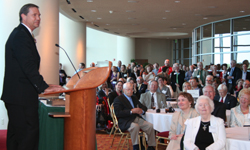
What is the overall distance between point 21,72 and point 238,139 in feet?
7.27

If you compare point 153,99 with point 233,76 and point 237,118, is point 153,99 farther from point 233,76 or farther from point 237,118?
point 233,76

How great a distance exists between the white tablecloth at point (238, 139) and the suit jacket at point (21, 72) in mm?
1985

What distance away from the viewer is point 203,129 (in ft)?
10.7

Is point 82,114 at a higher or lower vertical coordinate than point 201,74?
lower

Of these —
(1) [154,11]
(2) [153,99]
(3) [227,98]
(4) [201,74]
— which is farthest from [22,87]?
(1) [154,11]

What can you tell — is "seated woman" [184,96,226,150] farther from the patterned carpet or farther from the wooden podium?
the patterned carpet

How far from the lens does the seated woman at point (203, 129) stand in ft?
10.4

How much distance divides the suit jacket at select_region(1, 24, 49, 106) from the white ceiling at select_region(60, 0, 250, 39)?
9509mm

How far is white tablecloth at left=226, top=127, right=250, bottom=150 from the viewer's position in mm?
2853

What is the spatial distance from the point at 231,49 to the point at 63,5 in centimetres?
851

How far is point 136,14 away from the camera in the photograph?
560 inches

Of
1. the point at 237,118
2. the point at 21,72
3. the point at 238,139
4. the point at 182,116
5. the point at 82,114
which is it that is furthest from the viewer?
the point at 237,118

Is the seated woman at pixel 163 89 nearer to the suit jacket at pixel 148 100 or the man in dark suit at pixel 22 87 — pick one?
the suit jacket at pixel 148 100

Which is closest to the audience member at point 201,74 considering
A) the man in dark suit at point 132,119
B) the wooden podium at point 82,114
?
Result: the man in dark suit at point 132,119
